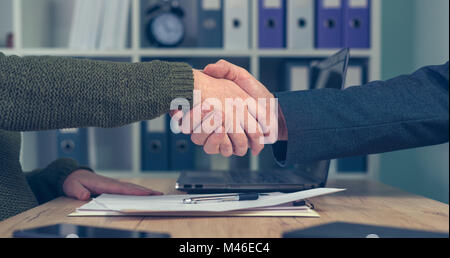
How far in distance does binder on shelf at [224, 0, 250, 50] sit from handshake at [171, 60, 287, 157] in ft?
2.69

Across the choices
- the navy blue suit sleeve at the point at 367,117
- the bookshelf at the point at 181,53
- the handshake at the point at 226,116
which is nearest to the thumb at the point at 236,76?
the handshake at the point at 226,116

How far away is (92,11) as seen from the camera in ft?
5.26

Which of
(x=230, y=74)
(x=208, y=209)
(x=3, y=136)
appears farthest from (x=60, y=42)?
(x=208, y=209)

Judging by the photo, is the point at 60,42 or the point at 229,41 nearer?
the point at 229,41

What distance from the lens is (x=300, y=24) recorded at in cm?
158

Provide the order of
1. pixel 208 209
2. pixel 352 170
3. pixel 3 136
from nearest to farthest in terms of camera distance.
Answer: pixel 208 209 → pixel 3 136 → pixel 352 170

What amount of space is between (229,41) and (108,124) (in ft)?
3.40

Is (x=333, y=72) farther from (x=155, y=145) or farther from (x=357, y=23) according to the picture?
(x=155, y=145)

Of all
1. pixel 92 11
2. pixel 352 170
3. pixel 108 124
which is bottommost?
pixel 352 170

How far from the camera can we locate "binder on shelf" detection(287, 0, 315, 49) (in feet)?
5.14

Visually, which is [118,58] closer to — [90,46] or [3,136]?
[90,46]

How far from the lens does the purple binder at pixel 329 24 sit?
1.55 metres

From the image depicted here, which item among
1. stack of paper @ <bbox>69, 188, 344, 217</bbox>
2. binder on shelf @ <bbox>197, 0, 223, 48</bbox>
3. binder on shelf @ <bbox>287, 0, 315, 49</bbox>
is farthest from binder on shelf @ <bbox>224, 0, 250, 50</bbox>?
stack of paper @ <bbox>69, 188, 344, 217</bbox>
